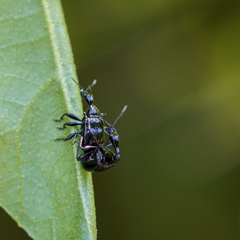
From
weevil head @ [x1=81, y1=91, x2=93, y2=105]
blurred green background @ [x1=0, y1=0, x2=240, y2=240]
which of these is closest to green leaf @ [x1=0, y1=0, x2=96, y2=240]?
weevil head @ [x1=81, y1=91, x2=93, y2=105]

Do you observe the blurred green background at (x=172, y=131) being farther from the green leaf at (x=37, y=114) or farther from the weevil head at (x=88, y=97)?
the green leaf at (x=37, y=114)

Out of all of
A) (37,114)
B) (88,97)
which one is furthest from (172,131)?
(37,114)

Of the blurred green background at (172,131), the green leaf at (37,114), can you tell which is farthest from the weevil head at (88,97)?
the green leaf at (37,114)

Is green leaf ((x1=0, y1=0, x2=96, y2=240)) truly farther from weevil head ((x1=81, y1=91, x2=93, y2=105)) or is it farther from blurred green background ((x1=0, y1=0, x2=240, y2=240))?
blurred green background ((x1=0, y1=0, x2=240, y2=240))

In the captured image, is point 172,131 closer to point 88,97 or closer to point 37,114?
point 88,97

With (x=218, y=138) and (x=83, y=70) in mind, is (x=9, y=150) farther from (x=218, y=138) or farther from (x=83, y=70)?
(x=218, y=138)

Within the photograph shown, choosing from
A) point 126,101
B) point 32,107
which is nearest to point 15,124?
point 32,107
